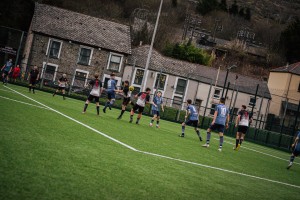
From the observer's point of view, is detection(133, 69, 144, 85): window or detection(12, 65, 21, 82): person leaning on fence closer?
detection(12, 65, 21, 82): person leaning on fence

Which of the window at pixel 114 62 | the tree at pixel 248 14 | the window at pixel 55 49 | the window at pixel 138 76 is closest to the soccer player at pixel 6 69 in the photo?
the window at pixel 55 49

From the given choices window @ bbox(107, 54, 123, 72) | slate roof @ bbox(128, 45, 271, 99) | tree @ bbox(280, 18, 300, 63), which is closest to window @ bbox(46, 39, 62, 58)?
window @ bbox(107, 54, 123, 72)

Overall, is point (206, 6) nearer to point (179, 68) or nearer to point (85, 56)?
point (179, 68)

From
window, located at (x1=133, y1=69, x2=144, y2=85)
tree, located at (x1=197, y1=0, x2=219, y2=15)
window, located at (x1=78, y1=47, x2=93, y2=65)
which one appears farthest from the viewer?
tree, located at (x1=197, y1=0, x2=219, y2=15)

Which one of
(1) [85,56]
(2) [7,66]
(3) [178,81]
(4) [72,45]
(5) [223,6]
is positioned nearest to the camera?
(2) [7,66]

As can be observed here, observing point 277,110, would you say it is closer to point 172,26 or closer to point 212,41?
point 172,26

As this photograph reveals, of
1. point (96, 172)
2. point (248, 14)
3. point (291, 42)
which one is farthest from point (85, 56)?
point (248, 14)

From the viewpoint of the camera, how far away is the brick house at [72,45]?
43.6 m

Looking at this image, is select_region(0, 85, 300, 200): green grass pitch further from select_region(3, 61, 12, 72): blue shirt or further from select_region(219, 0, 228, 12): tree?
select_region(219, 0, 228, 12): tree

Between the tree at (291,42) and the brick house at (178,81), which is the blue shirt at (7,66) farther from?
the tree at (291,42)

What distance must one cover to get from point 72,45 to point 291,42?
148ft

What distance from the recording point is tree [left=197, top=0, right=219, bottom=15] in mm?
85438

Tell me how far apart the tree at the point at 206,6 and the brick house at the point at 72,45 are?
43.4m

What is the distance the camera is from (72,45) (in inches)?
1761
